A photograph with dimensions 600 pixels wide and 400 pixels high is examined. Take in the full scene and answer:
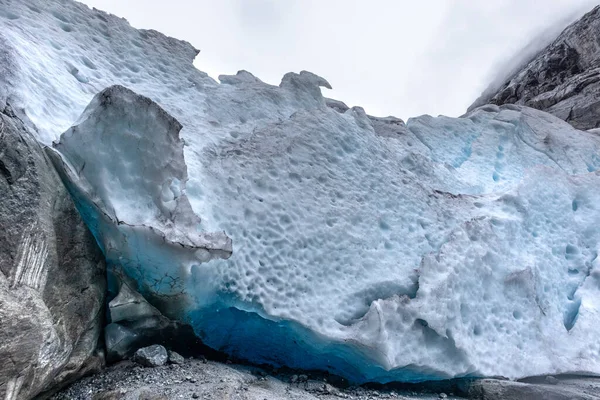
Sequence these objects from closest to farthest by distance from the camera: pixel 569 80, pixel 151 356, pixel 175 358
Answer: pixel 151 356 → pixel 175 358 → pixel 569 80

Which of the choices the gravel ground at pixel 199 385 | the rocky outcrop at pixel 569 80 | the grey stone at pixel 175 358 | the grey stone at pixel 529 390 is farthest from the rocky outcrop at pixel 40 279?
the rocky outcrop at pixel 569 80

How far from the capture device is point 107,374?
9.78ft

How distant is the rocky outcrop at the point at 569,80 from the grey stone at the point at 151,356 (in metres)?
8.86

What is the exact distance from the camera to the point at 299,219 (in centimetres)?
414

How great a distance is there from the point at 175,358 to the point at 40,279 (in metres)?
1.12

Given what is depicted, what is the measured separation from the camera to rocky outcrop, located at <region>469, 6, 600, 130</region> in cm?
893

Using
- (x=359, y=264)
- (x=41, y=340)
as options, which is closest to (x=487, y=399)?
(x=359, y=264)

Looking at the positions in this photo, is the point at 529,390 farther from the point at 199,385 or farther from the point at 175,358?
the point at 175,358

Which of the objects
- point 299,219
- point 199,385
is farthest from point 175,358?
point 299,219

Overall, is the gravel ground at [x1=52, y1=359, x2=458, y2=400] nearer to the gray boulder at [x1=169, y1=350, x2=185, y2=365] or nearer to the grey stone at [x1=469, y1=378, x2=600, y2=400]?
the gray boulder at [x1=169, y1=350, x2=185, y2=365]

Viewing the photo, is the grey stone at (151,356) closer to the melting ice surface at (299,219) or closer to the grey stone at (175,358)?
the grey stone at (175,358)

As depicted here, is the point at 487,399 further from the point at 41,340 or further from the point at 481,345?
the point at 41,340

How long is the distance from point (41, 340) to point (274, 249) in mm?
1870

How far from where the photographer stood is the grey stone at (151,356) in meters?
3.11
